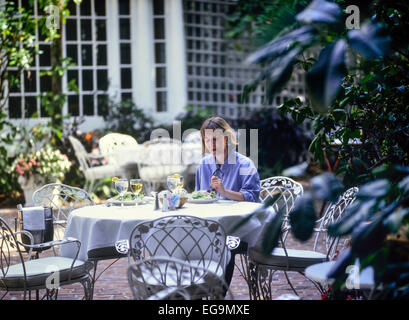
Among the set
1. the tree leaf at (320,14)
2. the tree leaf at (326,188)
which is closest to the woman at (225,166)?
the tree leaf at (326,188)

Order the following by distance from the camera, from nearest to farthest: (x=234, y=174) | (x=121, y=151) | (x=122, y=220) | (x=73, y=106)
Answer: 1. (x=122, y=220)
2. (x=234, y=174)
3. (x=121, y=151)
4. (x=73, y=106)

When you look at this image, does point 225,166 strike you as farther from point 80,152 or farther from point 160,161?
point 80,152

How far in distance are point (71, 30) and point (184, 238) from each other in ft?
31.5

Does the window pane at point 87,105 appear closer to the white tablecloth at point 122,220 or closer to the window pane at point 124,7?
the window pane at point 124,7

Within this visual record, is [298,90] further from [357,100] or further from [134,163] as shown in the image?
[357,100]

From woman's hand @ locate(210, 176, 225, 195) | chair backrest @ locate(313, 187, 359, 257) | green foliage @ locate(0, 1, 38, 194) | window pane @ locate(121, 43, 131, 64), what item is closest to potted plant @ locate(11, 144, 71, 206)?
green foliage @ locate(0, 1, 38, 194)

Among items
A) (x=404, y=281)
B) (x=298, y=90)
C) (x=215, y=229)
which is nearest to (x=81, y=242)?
(x=215, y=229)

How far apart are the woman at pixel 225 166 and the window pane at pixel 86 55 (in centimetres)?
784

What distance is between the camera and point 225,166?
5.05 m

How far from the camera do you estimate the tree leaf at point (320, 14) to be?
1.84m

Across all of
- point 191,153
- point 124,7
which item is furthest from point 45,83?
point 191,153

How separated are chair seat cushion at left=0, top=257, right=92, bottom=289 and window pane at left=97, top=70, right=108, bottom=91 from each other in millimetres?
8368

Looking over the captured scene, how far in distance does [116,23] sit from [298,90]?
5.23 meters

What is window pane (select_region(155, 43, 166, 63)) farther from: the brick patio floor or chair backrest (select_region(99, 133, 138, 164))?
the brick patio floor
